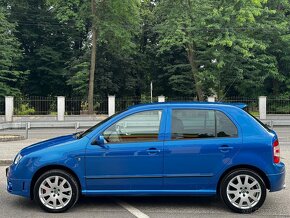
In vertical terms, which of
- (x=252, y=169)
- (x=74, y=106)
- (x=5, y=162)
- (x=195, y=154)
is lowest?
(x=5, y=162)

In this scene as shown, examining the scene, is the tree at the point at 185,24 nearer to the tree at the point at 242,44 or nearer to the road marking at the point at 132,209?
the tree at the point at 242,44

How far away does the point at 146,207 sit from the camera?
21.2 ft

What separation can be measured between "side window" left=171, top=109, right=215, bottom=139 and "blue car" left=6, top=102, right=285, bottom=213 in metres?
0.03

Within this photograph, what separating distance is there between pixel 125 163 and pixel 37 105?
29.2m

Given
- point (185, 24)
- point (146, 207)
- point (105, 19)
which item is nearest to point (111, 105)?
point (105, 19)

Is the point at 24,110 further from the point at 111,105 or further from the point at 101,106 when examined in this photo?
the point at 111,105

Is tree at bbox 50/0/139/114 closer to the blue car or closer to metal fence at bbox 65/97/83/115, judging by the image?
metal fence at bbox 65/97/83/115

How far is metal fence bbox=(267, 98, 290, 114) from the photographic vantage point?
3275cm

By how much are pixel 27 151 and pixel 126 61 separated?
114 ft

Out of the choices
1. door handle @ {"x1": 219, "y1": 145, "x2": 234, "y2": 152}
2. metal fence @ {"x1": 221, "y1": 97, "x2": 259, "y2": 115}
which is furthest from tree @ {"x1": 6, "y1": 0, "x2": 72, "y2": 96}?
door handle @ {"x1": 219, "y1": 145, "x2": 234, "y2": 152}

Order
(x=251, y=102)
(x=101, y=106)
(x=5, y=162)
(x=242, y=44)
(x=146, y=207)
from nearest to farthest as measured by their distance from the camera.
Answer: (x=146, y=207)
(x=5, y=162)
(x=242, y=44)
(x=251, y=102)
(x=101, y=106)

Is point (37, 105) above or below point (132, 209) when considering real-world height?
above

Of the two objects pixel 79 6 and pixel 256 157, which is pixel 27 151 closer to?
pixel 256 157

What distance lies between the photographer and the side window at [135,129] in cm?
627
